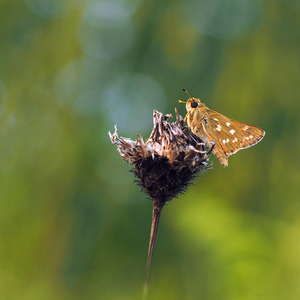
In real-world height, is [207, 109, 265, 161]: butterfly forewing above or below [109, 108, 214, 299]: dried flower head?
above

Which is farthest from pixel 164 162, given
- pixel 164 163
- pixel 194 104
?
pixel 194 104

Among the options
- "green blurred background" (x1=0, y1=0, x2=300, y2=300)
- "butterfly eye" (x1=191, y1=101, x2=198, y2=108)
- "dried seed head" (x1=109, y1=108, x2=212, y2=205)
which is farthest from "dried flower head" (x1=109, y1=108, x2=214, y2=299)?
"green blurred background" (x1=0, y1=0, x2=300, y2=300)

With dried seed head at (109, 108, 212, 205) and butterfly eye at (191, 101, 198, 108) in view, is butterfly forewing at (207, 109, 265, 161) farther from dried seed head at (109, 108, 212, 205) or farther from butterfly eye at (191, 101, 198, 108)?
dried seed head at (109, 108, 212, 205)

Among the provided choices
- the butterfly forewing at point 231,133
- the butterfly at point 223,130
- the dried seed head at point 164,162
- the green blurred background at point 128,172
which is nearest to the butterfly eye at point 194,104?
the butterfly at point 223,130

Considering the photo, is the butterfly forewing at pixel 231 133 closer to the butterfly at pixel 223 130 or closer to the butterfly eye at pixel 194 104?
the butterfly at pixel 223 130

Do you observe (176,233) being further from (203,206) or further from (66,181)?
(66,181)

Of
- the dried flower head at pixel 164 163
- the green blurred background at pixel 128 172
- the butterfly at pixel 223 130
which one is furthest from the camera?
the green blurred background at pixel 128 172
